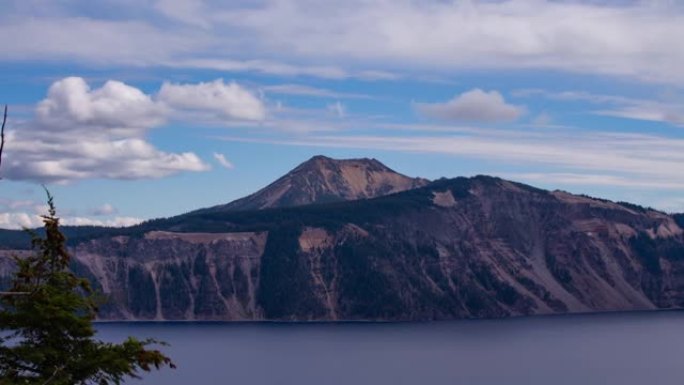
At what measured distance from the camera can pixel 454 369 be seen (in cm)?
18250

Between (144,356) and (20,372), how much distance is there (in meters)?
3.46

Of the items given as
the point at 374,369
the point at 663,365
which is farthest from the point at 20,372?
the point at 663,365

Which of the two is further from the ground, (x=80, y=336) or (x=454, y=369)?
(x=80, y=336)

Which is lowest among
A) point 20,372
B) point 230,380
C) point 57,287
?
point 230,380

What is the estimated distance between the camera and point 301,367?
18675 cm

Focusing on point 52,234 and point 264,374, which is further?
point 264,374

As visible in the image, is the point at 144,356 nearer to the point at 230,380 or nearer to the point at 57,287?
the point at 57,287

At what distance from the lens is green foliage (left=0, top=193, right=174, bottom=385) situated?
28281 millimetres

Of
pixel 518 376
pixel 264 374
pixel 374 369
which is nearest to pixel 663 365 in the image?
pixel 518 376

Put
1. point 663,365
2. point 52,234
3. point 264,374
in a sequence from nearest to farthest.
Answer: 1. point 52,234
2. point 264,374
3. point 663,365

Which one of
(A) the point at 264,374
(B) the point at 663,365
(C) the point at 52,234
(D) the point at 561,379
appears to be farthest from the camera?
(B) the point at 663,365

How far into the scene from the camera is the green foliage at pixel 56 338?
28281mm

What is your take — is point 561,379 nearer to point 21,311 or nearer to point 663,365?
point 663,365

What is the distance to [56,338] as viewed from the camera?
2922cm
